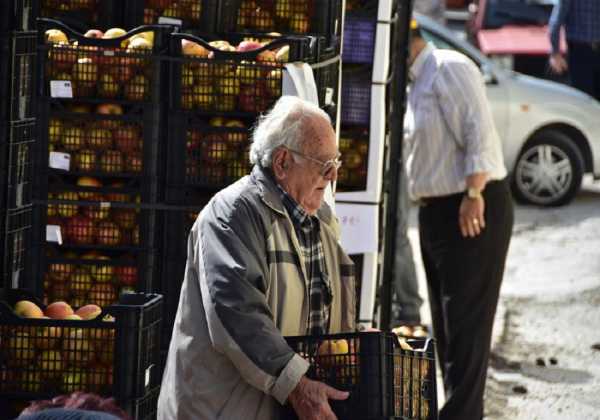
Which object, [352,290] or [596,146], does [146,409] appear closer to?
[352,290]

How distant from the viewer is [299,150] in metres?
4.54

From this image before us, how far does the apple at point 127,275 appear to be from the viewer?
5.81 meters

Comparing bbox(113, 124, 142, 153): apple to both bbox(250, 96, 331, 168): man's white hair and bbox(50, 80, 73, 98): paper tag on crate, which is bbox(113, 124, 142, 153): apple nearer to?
bbox(50, 80, 73, 98): paper tag on crate

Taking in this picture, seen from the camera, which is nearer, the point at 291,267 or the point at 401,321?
the point at 291,267

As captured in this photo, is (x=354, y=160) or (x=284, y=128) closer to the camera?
(x=284, y=128)

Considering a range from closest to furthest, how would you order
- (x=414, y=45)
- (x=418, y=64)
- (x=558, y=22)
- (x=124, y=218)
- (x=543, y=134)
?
(x=124, y=218) → (x=418, y=64) → (x=414, y=45) → (x=558, y=22) → (x=543, y=134)

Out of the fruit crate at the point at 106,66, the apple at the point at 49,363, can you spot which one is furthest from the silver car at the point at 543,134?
the apple at the point at 49,363

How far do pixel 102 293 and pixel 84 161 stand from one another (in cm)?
51

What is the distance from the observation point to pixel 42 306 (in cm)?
477

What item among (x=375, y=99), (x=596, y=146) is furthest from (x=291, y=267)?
(x=596, y=146)

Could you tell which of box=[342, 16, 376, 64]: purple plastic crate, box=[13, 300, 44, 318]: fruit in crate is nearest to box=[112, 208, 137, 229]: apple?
box=[13, 300, 44, 318]: fruit in crate

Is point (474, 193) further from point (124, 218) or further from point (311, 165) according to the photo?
point (311, 165)

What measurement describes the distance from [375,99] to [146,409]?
3.50 m

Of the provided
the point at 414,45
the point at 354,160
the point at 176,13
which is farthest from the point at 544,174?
the point at 176,13
